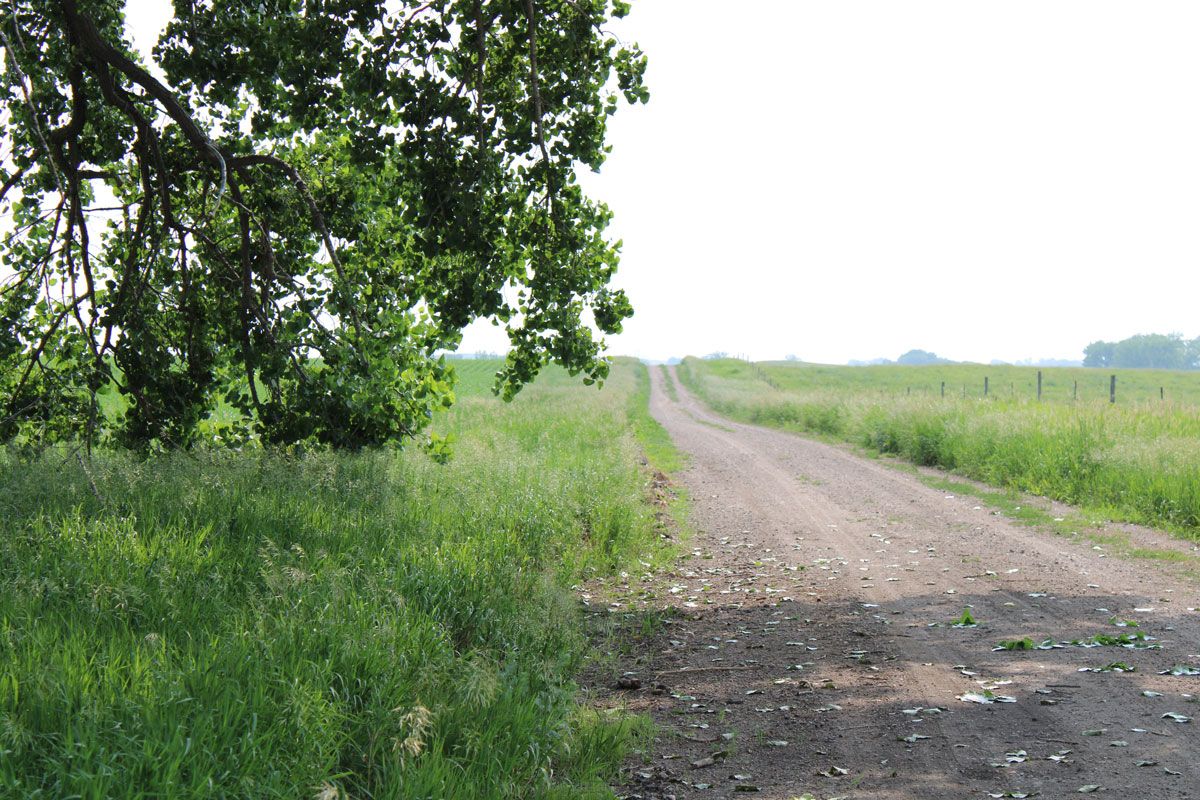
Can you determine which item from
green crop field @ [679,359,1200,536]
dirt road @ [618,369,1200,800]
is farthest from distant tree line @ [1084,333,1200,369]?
dirt road @ [618,369,1200,800]

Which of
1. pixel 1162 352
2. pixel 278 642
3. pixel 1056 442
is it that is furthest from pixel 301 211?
pixel 1162 352

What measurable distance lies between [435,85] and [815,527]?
830 centimetres

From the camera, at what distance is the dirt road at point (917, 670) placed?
5.04m

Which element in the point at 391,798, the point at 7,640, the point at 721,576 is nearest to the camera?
the point at 391,798

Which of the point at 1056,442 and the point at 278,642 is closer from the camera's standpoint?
the point at 278,642

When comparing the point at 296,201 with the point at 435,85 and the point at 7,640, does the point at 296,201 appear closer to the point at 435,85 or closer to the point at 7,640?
the point at 435,85

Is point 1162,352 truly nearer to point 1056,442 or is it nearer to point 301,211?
point 1056,442

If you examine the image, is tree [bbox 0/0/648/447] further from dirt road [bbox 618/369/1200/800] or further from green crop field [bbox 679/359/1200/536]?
green crop field [bbox 679/359/1200/536]

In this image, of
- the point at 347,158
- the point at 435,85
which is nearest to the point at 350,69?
the point at 435,85

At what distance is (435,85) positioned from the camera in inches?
380

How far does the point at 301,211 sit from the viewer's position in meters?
11.5

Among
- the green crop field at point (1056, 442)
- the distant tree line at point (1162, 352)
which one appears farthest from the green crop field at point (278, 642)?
the distant tree line at point (1162, 352)

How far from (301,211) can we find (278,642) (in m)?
8.13

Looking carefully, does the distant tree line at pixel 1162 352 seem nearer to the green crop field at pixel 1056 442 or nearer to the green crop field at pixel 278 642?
the green crop field at pixel 1056 442
